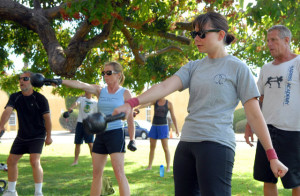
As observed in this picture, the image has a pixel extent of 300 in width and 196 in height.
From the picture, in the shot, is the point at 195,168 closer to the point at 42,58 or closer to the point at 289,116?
the point at 289,116

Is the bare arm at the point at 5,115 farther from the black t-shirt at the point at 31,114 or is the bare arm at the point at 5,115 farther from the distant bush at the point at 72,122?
the distant bush at the point at 72,122

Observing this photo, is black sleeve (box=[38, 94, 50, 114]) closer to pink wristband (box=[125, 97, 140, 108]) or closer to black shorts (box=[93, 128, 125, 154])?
black shorts (box=[93, 128, 125, 154])

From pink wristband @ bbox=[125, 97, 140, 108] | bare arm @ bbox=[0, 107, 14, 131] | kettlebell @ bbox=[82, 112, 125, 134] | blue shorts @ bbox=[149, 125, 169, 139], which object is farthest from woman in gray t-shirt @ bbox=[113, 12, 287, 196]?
blue shorts @ bbox=[149, 125, 169, 139]

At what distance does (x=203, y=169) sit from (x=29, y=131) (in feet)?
12.1

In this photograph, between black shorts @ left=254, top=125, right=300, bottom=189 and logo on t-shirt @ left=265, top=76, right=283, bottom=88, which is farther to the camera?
logo on t-shirt @ left=265, top=76, right=283, bottom=88

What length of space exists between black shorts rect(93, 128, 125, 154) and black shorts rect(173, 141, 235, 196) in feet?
6.49

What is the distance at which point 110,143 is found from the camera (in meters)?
4.82

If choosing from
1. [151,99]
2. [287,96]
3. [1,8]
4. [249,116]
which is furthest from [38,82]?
[1,8]

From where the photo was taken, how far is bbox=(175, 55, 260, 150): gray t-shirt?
280cm

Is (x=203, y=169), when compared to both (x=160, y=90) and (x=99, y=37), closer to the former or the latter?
(x=160, y=90)

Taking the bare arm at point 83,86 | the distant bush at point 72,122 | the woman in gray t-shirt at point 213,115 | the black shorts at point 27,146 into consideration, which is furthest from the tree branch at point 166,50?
the distant bush at point 72,122

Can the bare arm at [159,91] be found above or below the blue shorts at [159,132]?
above

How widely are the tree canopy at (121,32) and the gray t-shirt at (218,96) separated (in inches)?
40.7

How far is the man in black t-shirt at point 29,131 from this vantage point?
579 cm
